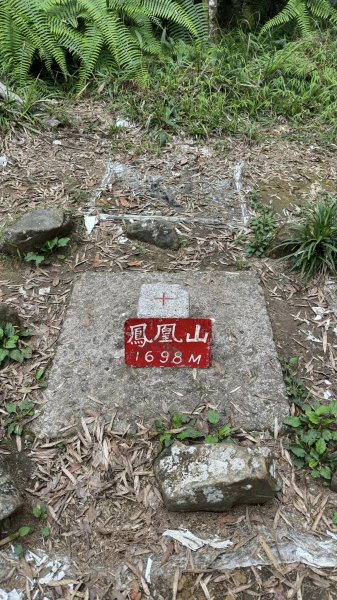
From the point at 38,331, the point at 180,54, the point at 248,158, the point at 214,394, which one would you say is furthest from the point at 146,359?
the point at 180,54

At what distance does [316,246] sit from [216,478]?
1728 mm

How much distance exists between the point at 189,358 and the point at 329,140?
9.39ft

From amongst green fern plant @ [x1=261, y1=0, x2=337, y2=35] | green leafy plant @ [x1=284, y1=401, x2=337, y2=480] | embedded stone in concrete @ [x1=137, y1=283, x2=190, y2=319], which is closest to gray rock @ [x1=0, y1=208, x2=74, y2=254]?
embedded stone in concrete @ [x1=137, y1=283, x2=190, y2=319]

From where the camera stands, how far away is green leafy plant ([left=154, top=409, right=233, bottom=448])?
2150mm

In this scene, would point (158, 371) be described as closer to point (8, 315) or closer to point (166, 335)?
point (166, 335)

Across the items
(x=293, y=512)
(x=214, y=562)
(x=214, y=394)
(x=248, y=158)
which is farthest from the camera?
(x=248, y=158)

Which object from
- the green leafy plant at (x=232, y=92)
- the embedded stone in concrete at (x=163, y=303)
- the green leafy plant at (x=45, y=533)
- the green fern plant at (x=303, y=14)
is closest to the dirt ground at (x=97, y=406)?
the green leafy plant at (x=45, y=533)

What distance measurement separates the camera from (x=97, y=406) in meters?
2.30

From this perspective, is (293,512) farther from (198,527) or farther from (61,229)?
(61,229)

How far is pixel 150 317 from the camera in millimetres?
2381

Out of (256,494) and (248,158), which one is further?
(248,158)

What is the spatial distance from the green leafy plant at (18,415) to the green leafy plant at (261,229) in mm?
1708

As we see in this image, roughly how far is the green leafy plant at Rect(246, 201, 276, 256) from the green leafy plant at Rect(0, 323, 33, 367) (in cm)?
154

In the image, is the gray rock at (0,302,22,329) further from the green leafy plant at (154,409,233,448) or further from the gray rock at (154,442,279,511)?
the gray rock at (154,442,279,511)
